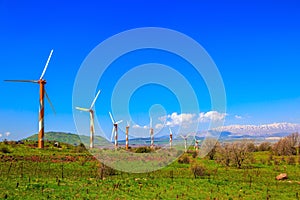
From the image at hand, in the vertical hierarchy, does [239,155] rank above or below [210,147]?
below

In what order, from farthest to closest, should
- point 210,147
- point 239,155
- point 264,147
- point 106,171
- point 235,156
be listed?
1. point 264,147
2. point 210,147
3. point 239,155
4. point 235,156
5. point 106,171

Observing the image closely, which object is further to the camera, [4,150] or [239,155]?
[4,150]

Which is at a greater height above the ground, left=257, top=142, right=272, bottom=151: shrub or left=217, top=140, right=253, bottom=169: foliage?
left=257, top=142, right=272, bottom=151: shrub

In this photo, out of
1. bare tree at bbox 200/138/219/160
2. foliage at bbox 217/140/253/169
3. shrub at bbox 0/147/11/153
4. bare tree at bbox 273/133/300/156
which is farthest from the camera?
bare tree at bbox 273/133/300/156

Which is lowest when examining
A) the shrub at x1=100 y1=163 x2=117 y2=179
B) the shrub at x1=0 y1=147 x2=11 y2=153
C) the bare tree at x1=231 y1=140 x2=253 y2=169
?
the shrub at x1=100 y1=163 x2=117 y2=179

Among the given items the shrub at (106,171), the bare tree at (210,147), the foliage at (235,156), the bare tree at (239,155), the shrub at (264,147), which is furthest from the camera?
the shrub at (264,147)

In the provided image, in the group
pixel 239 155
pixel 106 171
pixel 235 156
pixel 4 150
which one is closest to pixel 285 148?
pixel 239 155

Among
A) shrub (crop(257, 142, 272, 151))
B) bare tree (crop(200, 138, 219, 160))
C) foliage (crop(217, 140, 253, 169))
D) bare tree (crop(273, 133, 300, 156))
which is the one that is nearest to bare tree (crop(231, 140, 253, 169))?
foliage (crop(217, 140, 253, 169))

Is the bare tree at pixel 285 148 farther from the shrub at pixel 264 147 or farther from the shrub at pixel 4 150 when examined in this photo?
the shrub at pixel 4 150

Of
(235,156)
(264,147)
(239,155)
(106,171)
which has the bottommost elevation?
(106,171)

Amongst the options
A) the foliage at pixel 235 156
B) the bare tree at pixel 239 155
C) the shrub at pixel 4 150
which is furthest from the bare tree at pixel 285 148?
the shrub at pixel 4 150

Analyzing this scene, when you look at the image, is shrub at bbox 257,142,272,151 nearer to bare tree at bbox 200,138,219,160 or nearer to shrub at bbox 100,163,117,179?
bare tree at bbox 200,138,219,160

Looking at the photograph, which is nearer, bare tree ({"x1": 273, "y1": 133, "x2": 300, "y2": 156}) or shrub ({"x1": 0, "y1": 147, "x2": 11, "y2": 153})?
shrub ({"x1": 0, "y1": 147, "x2": 11, "y2": 153})

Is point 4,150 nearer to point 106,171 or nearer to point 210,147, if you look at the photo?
point 106,171
